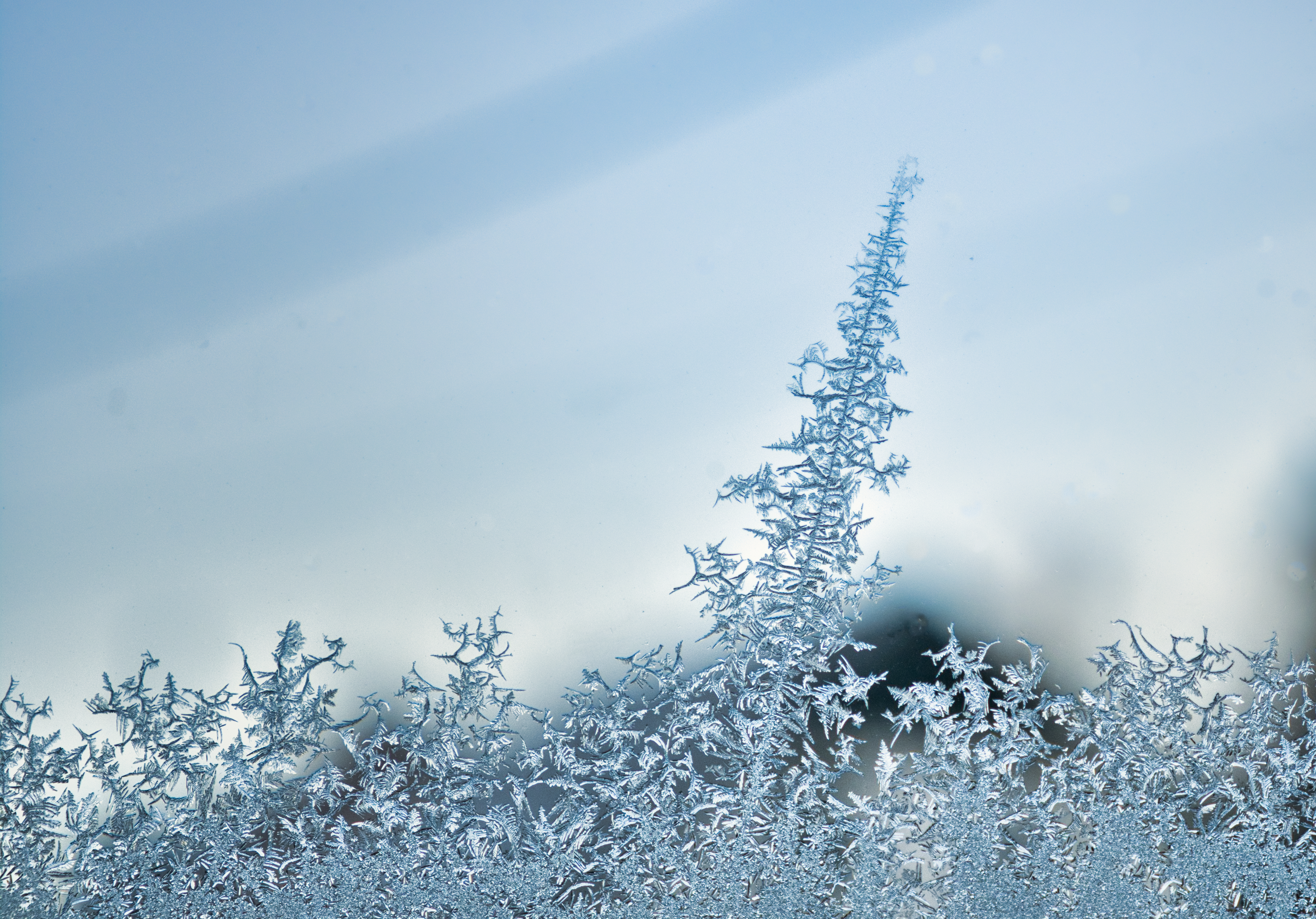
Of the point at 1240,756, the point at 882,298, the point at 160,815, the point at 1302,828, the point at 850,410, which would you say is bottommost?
the point at 1302,828

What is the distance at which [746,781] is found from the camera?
163cm

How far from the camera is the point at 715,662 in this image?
66.2 inches

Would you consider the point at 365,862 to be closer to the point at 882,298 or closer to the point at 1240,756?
the point at 882,298

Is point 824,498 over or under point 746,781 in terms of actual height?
over

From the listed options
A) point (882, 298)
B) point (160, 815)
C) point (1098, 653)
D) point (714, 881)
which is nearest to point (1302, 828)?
point (1098, 653)

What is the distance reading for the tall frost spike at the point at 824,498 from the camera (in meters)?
1.70

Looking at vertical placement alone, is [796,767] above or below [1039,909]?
above

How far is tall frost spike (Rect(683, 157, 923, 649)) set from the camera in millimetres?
1695

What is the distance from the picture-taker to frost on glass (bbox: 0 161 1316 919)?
1.60 metres

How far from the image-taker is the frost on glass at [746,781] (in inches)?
63.0

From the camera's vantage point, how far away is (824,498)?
5.64 ft

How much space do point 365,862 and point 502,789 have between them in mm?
313

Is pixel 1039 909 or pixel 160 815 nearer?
pixel 1039 909

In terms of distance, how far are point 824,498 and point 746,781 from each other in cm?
58
